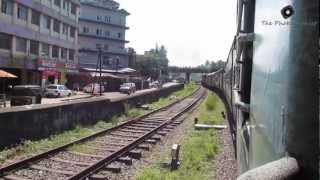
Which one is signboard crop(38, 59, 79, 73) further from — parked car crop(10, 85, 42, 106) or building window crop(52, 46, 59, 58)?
parked car crop(10, 85, 42, 106)

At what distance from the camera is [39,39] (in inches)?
2254

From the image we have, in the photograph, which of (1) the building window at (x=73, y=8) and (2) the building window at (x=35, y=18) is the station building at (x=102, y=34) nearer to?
(1) the building window at (x=73, y=8)

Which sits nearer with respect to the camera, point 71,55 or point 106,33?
point 71,55

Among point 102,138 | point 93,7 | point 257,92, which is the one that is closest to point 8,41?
point 102,138

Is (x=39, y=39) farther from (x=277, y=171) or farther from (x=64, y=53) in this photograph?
(x=277, y=171)

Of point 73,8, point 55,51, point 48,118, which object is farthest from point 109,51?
point 48,118

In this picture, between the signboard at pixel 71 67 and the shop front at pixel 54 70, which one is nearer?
the shop front at pixel 54 70

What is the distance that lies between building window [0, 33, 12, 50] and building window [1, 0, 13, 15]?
2361 mm

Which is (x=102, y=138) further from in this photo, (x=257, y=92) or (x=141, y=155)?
(x=257, y=92)

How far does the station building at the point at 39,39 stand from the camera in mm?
49094

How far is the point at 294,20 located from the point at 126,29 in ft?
407

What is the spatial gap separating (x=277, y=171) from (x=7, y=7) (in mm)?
50047

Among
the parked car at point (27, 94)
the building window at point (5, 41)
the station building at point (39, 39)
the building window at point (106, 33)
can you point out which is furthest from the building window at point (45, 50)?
the building window at point (106, 33)

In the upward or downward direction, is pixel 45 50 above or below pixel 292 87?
above
